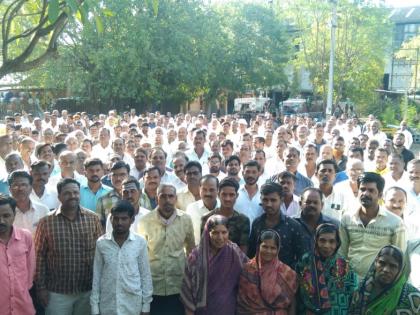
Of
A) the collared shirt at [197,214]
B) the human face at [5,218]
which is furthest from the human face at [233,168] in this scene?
the human face at [5,218]

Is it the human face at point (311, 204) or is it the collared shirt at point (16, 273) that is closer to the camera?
the collared shirt at point (16, 273)

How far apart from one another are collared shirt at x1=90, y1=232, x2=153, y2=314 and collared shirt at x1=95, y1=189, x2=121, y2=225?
0.88 metres

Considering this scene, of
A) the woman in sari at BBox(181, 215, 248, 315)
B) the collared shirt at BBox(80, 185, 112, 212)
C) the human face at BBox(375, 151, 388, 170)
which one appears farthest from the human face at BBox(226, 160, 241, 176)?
the woman in sari at BBox(181, 215, 248, 315)

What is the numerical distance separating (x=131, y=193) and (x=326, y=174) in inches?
90.7

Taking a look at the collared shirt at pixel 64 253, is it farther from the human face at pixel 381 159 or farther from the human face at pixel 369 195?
the human face at pixel 381 159

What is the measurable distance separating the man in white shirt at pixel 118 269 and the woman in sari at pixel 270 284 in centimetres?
90

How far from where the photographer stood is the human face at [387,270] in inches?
137

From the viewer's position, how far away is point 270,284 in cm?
367

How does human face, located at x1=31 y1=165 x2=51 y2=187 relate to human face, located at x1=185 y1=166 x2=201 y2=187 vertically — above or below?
above

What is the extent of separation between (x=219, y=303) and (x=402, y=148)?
6.64 m

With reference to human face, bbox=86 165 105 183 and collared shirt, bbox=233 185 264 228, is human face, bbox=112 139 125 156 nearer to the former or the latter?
human face, bbox=86 165 105 183

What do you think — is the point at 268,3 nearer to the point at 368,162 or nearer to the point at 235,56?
the point at 235,56

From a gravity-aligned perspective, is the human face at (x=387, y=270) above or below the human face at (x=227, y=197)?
below

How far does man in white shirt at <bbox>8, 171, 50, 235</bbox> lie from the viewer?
4469 mm
